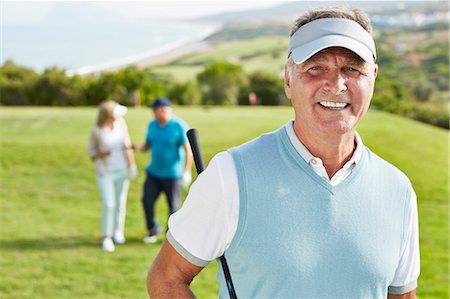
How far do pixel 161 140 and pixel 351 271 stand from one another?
562 cm

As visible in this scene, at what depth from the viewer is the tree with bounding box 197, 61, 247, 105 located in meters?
36.9

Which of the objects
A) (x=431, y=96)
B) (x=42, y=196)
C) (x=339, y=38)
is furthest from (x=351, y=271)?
(x=431, y=96)

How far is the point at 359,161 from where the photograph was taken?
209 centimetres

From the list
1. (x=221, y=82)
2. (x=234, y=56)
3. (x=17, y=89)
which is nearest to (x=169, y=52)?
(x=234, y=56)

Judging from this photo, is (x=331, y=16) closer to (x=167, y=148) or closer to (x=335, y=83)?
(x=335, y=83)

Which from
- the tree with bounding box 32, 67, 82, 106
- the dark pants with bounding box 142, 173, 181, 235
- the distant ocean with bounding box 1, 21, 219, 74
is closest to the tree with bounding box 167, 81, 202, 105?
the distant ocean with bounding box 1, 21, 219, 74

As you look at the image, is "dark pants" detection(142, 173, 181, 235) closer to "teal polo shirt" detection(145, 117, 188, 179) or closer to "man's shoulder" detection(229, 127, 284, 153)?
"teal polo shirt" detection(145, 117, 188, 179)

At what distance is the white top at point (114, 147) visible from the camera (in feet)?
24.4

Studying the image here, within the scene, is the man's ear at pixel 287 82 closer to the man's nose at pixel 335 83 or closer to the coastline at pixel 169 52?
the man's nose at pixel 335 83

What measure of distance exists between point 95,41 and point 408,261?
3575 inches

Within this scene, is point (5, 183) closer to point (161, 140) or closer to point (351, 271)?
point (161, 140)

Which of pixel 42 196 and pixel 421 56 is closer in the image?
pixel 42 196

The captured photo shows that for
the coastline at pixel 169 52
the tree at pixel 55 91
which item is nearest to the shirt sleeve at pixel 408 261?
the tree at pixel 55 91

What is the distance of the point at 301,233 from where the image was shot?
192 centimetres
